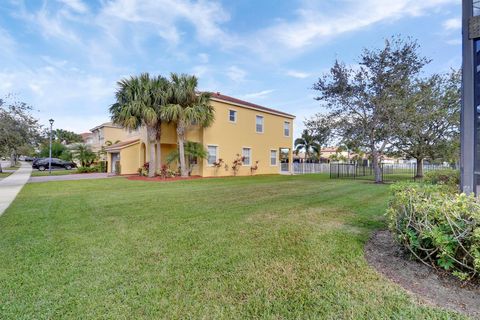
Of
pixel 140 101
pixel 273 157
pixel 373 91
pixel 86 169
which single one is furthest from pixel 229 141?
pixel 86 169

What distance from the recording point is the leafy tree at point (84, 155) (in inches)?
998

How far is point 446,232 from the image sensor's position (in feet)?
9.70

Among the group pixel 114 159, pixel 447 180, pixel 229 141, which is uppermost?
pixel 229 141

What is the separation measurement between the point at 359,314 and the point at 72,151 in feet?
108

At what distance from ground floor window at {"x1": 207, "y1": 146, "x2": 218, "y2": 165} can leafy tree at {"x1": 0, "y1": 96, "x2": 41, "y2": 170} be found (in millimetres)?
11406

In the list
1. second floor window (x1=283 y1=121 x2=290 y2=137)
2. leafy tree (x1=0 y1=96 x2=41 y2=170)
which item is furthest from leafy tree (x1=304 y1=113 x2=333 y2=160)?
leafy tree (x1=0 y1=96 x2=41 y2=170)

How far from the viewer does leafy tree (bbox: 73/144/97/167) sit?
25359mm

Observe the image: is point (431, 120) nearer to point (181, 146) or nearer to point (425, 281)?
point (425, 281)

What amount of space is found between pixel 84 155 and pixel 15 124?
460 inches

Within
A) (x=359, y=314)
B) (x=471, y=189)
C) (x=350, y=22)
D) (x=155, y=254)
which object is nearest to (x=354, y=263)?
(x=359, y=314)

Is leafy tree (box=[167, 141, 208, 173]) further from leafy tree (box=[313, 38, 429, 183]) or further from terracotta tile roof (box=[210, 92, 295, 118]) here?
leafy tree (box=[313, 38, 429, 183])

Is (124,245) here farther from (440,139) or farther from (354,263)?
(440,139)

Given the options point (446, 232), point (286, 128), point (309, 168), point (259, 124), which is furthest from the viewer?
point (309, 168)

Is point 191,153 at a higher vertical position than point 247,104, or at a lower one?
lower
